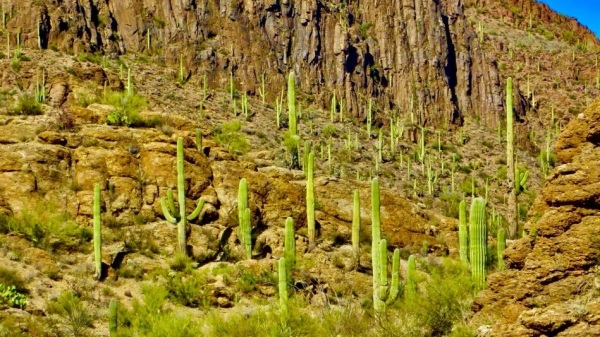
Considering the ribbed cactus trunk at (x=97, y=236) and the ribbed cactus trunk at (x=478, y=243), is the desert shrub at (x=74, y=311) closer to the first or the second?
the ribbed cactus trunk at (x=97, y=236)

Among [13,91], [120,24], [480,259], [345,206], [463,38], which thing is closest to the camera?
[480,259]

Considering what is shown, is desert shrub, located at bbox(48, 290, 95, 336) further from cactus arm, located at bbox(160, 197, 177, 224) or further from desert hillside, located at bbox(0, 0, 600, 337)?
cactus arm, located at bbox(160, 197, 177, 224)

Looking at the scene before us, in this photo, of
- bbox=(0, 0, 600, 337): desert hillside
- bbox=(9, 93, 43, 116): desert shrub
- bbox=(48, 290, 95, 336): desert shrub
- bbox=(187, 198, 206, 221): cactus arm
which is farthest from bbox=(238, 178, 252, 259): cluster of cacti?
bbox=(9, 93, 43, 116): desert shrub

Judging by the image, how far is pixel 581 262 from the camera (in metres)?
7.50

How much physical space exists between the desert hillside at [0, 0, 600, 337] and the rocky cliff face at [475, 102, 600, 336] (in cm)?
3

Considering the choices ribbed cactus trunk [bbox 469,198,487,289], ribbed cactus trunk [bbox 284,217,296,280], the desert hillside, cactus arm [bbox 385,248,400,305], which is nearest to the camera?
the desert hillside

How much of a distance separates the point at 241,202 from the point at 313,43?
151ft

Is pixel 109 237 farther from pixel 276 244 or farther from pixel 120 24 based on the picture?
pixel 120 24

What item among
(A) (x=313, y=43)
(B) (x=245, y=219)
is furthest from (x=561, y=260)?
(A) (x=313, y=43)

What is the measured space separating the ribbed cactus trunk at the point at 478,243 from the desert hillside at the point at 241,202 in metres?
0.04

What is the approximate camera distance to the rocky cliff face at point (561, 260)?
274 inches

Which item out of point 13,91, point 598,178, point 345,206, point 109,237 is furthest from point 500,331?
point 13,91

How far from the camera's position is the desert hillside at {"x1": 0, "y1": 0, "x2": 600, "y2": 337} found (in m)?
8.76

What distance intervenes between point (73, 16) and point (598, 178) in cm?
5060
